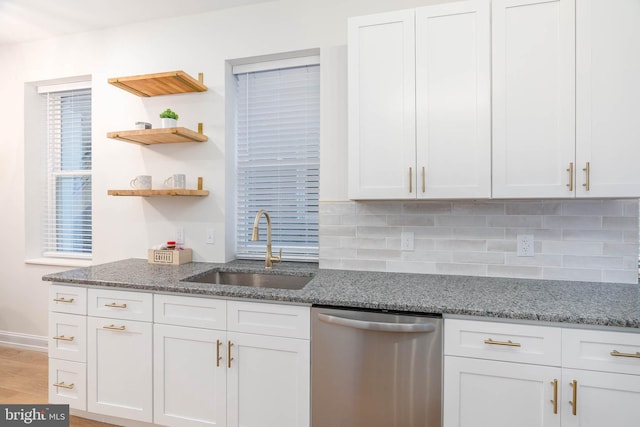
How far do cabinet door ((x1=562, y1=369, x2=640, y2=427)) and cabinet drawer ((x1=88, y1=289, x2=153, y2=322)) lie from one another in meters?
2.02

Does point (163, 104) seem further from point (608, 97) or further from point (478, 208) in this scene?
point (608, 97)

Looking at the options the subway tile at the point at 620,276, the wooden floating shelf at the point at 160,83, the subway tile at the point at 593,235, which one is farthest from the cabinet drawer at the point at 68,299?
the subway tile at the point at 620,276

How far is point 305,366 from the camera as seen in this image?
1635 mm

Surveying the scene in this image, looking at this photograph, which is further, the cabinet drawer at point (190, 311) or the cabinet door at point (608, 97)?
the cabinet drawer at point (190, 311)

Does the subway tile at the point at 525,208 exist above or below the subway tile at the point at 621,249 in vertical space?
above

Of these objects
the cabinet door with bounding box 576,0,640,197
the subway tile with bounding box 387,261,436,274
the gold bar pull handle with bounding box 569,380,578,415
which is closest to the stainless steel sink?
the subway tile with bounding box 387,261,436,274

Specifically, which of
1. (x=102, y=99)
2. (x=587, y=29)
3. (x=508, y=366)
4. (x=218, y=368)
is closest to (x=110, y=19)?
(x=102, y=99)

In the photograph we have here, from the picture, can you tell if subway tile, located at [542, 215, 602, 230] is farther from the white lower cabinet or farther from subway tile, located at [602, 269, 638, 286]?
the white lower cabinet

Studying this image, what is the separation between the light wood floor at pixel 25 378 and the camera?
2.29 m

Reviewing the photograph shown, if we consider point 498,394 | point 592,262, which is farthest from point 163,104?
point 592,262

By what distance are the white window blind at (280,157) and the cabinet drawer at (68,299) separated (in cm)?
105

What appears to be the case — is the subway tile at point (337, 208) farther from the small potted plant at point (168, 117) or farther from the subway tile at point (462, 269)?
the small potted plant at point (168, 117)

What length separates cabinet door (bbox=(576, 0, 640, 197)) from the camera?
1.57 meters

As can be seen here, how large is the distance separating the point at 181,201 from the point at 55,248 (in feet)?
5.26
